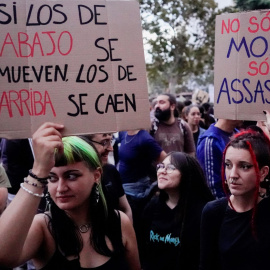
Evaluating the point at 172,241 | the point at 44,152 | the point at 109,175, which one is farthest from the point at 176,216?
the point at 44,152

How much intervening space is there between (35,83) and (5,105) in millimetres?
166

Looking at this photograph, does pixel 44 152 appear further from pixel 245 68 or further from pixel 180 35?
pixel 180 35

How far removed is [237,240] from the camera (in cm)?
271

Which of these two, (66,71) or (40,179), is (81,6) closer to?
(66,71)

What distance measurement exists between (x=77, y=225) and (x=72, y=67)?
801 millimetres

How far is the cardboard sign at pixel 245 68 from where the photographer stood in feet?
9.46

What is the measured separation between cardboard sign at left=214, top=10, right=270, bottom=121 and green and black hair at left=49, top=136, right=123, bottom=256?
0.78 metres

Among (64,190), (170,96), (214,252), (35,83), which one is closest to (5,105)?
(35,83)

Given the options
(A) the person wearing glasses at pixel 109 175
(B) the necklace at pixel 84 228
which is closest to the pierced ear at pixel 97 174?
(B) the necklace at pixel 84 228

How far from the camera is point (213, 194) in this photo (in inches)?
164

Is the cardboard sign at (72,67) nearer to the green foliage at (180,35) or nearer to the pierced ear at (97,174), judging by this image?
the pierced ear at (97,174)

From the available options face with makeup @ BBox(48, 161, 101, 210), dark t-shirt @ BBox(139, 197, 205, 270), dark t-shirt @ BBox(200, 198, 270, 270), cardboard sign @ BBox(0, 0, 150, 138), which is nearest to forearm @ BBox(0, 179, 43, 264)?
cardboard sign @ BBox(0, 0, 150, 138)

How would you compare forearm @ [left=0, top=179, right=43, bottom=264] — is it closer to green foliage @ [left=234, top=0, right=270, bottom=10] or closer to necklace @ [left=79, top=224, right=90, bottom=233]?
necklace @ [left=79, top=224, right=90, bottom=233]

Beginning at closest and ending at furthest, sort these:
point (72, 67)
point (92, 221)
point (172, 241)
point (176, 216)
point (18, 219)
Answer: point (18, 219) < point (72, 67) < point (92, 221) < point (172, 241) < point (176, 216)
